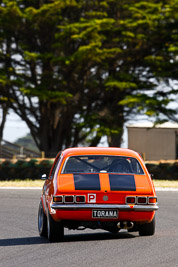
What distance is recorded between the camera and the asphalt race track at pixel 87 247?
24.8 ft

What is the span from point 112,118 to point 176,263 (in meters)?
32.3

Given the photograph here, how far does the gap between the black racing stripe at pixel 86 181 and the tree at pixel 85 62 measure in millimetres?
28250

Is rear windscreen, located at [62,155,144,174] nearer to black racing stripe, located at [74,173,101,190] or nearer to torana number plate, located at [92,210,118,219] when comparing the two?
black racing stripe, located at [74,173,101,190]

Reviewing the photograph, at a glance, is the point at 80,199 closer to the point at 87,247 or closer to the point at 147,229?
the point at 87,247

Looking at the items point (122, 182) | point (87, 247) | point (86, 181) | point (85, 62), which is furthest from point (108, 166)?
point (85, 62)

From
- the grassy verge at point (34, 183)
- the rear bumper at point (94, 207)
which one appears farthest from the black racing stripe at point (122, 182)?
the grassy verge at point (34, 183)

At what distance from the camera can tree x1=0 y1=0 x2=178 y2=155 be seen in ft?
127

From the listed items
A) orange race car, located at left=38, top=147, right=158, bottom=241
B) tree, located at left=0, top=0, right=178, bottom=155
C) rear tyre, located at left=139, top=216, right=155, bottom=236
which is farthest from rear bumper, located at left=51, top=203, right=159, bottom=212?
tree, located at left=0, top=0, right=178, bottom=155

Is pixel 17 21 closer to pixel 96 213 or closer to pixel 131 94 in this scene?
pixel 131 94

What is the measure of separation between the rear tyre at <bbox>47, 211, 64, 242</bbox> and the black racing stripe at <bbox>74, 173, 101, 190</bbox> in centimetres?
64

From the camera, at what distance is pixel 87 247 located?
885cm

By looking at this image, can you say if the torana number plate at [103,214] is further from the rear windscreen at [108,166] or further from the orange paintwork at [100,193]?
the rear windscreen at [108,166]

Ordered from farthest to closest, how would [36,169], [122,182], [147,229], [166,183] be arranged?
[36,169] → [166,183] → [147,229] → [122,182]

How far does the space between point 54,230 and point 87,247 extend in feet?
2.33
